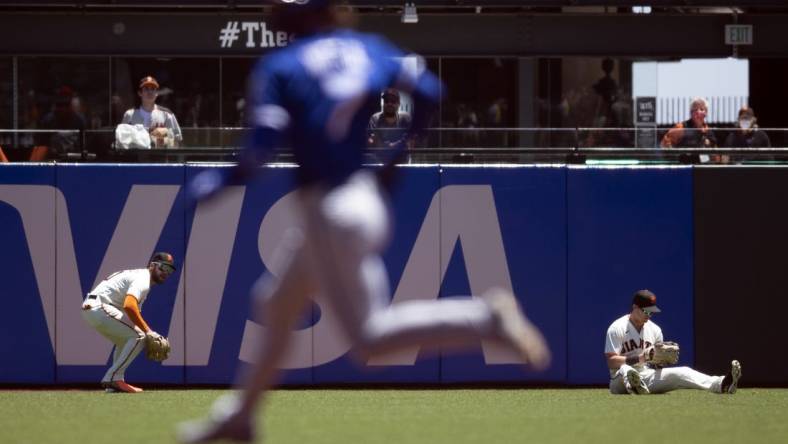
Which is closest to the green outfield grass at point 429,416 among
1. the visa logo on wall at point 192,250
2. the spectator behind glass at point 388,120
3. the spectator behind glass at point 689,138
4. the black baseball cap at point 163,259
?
the visa logo on wall at point 192,250

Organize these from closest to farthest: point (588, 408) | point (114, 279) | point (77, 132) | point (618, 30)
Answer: point (588, 408), point (114, 279), point (77, 132), point (618, 30)

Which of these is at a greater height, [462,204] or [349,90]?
[349,90]

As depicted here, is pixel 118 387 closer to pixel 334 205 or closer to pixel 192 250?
pixel 192 250

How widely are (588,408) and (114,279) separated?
527cm

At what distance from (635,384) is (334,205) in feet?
26.2

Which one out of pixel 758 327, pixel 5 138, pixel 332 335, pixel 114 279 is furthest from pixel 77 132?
pixel 758 327

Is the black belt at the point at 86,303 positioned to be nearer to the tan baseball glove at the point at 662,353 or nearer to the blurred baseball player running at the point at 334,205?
the tan baseball glove at the point at 662,353

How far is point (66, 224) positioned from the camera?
599 inches

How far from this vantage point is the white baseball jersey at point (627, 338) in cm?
1416

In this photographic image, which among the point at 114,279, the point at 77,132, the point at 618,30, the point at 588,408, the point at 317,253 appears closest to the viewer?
the point at 317,253

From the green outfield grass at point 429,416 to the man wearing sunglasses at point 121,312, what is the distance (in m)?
0.33

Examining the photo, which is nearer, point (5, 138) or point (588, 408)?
point (588, 408)

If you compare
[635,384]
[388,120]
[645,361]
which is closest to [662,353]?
[645,361]

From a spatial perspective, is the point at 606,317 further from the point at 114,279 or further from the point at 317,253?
the point at 317,253
